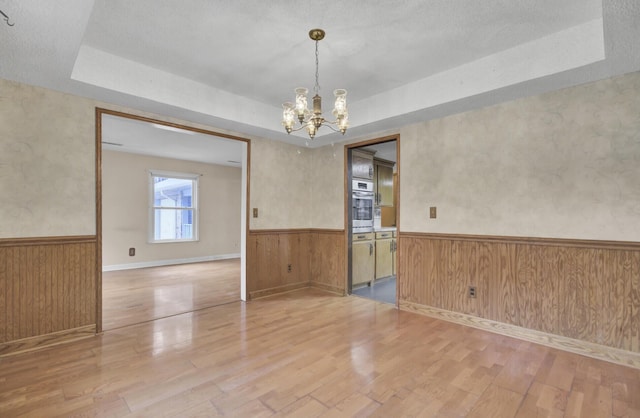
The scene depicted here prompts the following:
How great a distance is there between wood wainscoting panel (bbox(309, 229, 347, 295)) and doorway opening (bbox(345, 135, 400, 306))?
115 millimetres

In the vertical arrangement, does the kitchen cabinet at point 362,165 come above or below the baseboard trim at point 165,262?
above

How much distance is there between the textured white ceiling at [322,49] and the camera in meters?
2.02

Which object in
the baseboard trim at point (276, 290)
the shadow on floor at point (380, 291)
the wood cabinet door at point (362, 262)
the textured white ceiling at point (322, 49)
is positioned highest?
the textured white ceiling at point (322, 49)

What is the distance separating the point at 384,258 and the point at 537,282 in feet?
8.43

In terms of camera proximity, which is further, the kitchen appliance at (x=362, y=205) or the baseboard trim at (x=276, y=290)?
the kitchen appliance at (x=362, y=205)

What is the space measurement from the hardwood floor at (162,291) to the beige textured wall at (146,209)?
1.71 feet

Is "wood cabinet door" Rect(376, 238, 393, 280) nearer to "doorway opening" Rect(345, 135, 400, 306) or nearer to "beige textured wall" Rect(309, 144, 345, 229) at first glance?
"doorway opening" Rect(345, 135, 400, 306)

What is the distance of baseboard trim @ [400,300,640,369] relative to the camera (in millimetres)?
2398

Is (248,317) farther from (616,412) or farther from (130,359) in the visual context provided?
(616,412)

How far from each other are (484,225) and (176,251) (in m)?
6.43

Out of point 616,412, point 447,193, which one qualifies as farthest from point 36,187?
point 616,412

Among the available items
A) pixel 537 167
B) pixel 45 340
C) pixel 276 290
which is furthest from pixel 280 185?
pixel 537 167

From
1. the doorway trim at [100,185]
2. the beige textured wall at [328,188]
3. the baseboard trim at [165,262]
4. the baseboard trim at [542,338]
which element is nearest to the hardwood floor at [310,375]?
the baseboard trim at [542,338]

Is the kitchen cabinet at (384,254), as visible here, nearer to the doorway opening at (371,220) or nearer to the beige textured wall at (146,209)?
the doorway opening at (371,220)
